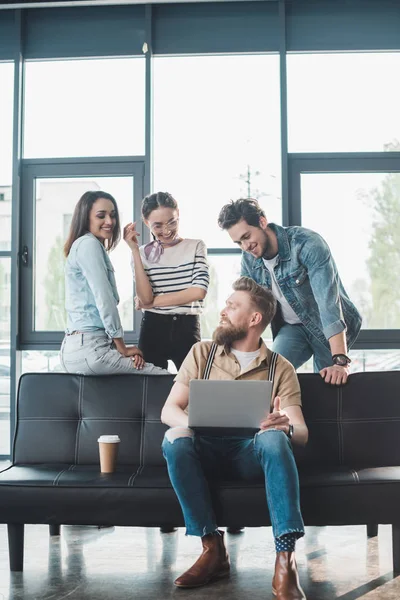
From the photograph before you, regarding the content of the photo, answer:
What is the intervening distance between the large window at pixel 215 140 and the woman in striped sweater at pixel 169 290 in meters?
1.39

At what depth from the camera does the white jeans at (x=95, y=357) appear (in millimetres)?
2953

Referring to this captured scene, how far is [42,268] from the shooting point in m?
4.79

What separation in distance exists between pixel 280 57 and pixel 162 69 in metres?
0.83

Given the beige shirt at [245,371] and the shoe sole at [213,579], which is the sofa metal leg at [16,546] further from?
the beige shirt at [245,371]

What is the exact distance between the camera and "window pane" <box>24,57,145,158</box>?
4.74 meters

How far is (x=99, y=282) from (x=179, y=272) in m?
0.51

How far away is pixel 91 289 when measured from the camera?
2.96m

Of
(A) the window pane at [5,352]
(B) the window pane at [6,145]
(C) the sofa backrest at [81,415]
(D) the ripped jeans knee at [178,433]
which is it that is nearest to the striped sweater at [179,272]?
(C) the sofa backrest at [81,415]

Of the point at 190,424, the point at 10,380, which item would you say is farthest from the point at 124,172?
the point at 190,424

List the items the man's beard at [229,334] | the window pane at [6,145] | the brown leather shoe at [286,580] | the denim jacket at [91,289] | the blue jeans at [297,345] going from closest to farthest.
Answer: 1. the brown leather shoe at [286,580]
2. the man's beard at [229,334]
3. the denim jacket at [91,289]
4. the blue jeans at [297,345]
5. the window pane at [6,145]

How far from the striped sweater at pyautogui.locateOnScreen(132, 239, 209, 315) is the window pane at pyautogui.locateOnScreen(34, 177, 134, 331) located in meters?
1.40

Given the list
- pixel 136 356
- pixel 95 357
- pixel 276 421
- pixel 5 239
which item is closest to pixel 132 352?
pixel 136 356

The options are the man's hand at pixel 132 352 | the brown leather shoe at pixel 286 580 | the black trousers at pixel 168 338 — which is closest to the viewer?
the brown leather shoe at pixel 286 580

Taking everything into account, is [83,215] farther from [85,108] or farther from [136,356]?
[85,108]
